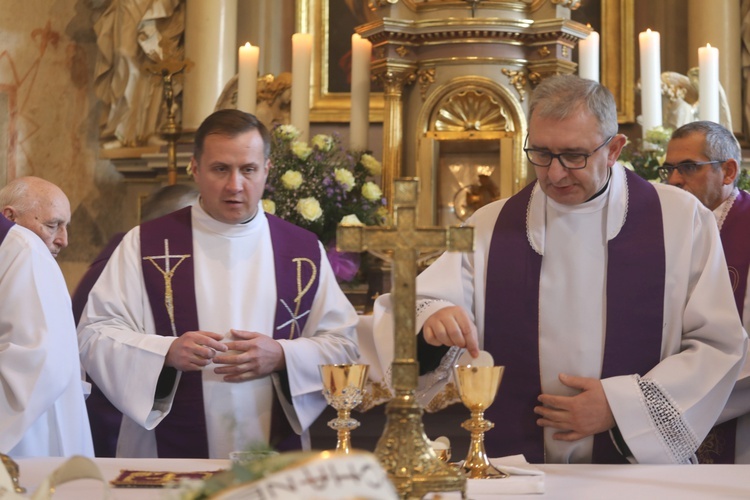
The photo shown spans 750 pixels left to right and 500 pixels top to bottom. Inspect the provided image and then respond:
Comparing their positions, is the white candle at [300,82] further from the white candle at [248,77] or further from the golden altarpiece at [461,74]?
the golden altarpiece at [461,74]

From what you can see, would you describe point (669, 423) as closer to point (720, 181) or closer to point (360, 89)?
point (720, 181)

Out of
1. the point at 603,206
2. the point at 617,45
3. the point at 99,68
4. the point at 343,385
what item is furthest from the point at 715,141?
the point at 99,68

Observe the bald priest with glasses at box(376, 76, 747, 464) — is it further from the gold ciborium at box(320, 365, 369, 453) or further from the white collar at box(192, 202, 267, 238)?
the white collar at box(192, 202, 267, 238)

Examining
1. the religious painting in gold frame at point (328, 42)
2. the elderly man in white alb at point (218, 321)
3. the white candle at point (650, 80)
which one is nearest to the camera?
the elderly man in white alb at point (218, 321)

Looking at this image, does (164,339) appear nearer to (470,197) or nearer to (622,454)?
(622,454)

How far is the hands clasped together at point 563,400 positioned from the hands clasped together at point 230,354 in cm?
79

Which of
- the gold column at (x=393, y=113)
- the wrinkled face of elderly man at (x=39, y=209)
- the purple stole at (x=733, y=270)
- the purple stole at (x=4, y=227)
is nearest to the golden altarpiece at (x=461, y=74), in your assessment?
the gold column at (x=393, y=113)

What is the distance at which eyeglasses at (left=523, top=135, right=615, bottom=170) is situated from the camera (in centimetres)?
324

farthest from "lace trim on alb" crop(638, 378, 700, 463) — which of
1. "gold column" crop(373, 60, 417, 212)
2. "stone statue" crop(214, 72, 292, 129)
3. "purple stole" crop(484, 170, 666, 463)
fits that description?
"stone statue" crop(214, 72, 292, 129)

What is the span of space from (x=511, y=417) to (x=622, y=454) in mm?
370

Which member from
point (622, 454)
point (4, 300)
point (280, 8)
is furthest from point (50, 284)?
point (280, 8)

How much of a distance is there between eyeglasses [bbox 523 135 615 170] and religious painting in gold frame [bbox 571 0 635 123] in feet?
14.0

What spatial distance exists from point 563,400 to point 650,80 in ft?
9.55

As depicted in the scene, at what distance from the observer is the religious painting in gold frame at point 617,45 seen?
7461 millimetres
